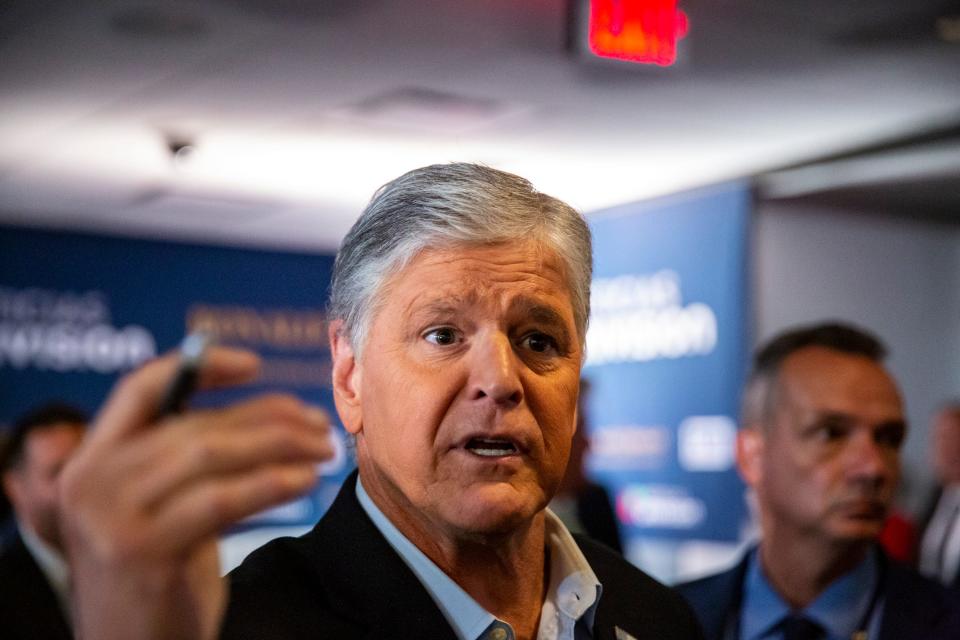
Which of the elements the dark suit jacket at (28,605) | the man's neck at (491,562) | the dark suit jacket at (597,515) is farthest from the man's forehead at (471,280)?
the dark suit jacket at (597,515)

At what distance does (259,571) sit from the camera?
4.62 ft

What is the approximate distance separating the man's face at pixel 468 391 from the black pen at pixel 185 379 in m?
0.71

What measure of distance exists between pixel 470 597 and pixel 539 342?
0.34 metres

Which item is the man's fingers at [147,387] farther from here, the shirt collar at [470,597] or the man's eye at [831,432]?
the man's eye at [831,432]

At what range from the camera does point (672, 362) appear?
8.02 m

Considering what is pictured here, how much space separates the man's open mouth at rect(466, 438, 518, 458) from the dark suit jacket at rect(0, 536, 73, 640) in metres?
2.25

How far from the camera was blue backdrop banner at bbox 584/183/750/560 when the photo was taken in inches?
300

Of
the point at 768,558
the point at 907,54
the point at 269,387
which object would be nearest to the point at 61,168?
the point at 269,387

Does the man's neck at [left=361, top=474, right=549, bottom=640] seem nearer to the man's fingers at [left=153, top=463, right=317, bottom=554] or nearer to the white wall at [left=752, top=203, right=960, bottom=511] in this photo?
the man's fingers at [left=153, top=463, right=317, bottom=554]

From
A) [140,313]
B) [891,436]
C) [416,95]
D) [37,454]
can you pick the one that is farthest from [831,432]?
[140,313]

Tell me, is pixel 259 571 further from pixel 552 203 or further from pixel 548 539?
pixel 552 203

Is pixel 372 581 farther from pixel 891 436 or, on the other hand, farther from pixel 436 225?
pixel 891 436

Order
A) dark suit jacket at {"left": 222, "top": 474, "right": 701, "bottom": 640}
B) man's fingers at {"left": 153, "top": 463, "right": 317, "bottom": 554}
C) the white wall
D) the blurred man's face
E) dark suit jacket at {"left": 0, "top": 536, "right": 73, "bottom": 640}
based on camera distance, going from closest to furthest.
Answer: man's fingers at {"left": 153, "top": 463, "right": 317, "bottom": 554} → dark suit jacket at {"left": 222, "top": 474, "right": 701, "bottom": 640} → dark suit jacket at {"left": 0, "top": 536, "right": 73, "bottom": 640} → the blurred man's face → the white wall

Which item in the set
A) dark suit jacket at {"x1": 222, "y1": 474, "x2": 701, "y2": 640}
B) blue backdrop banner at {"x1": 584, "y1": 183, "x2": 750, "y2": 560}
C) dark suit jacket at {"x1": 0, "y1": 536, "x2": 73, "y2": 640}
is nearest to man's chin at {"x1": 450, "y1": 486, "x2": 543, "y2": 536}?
dark suit jacket at {"x1": 222, "y1": 474, "x2": 701, "y2": 640}
